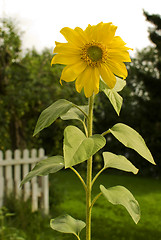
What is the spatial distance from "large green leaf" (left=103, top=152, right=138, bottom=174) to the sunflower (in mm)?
312

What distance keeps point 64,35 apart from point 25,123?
6.09 meters

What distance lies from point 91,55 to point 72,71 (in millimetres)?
82

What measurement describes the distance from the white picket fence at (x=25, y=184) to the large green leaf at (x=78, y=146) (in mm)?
4345

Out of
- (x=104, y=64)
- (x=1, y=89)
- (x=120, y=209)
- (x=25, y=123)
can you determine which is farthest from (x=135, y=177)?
(x=104, y=64)

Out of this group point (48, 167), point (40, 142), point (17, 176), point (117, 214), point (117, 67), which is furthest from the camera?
point (40, 142)

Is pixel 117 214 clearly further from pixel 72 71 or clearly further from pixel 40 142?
pixel 72 71

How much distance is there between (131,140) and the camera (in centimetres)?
103

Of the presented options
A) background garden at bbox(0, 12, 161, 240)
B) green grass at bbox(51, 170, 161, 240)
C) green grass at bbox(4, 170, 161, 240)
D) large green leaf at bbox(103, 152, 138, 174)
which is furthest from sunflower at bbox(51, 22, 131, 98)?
green grass at bbox(51, 170, 161, 240)

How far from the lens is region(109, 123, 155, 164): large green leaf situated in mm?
994

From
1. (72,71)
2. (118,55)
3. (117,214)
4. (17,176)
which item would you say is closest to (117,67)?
(118,55)

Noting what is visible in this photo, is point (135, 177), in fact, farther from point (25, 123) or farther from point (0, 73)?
point (0, 73)

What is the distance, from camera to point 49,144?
10.8 meters

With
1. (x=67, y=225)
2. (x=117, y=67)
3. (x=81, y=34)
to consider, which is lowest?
(x=67, y=225)

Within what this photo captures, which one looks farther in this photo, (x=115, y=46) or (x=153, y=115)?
(x=153, y=115)
